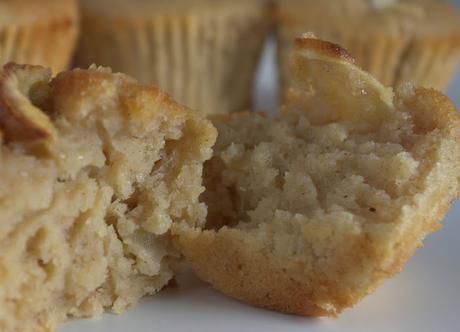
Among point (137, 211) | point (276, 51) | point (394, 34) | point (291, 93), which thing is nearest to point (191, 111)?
point (137, 211)

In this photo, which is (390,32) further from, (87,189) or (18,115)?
(18,115)

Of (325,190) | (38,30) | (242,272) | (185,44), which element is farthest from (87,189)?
(185,44)

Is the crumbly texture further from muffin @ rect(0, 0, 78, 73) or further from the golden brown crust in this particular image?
muffin @ rect(0, 0, 78, 73)

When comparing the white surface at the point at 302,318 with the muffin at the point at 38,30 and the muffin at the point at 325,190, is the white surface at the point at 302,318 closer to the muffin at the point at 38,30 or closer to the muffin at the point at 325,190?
the muffin at the point at 325,190

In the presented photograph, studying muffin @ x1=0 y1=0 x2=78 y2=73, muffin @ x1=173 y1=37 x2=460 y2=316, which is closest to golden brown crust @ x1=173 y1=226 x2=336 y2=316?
muffin @ x1=173 y1=37 x2=460 y2=316

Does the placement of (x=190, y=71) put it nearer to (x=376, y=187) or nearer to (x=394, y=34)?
(x=394, y=34)

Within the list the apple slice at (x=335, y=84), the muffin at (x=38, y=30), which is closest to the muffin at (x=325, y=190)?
the apple slice at (x=335, y=84)
